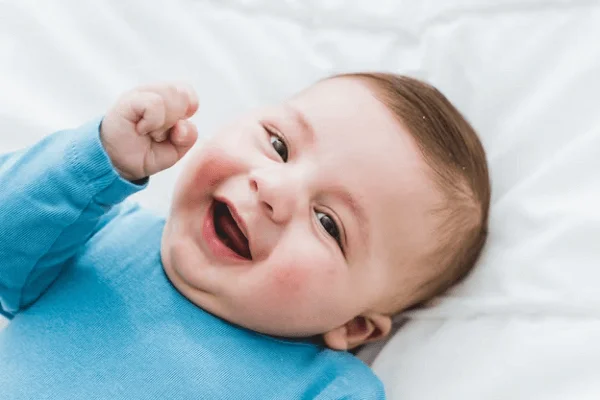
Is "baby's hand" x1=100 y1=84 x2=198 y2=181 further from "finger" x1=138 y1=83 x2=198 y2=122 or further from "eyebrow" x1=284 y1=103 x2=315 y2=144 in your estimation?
"eyebrow" x1=284 y1=103 x2=315 y2=144

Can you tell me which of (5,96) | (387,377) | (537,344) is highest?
(5,96)

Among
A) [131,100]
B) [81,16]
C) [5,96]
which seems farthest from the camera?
[81,16]

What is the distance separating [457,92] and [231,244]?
0.47 m

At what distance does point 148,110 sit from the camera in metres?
0.87

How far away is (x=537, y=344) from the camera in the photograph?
91 centimetres

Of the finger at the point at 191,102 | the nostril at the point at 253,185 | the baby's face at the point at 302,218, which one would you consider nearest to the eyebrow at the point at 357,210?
the baby's face at the point at 302,218

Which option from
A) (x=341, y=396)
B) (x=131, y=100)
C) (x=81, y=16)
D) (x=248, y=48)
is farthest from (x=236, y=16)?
(x=341, y=396)

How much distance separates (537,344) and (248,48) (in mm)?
753

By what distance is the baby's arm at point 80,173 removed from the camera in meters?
0.88

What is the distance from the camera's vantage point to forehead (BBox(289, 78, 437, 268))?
3.10 ft

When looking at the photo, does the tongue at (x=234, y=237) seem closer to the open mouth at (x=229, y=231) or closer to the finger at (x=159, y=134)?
the open mouth at (x=229, y=231)

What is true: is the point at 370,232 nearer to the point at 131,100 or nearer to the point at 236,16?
the point at 131,100

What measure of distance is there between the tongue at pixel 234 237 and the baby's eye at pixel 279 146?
11 cm

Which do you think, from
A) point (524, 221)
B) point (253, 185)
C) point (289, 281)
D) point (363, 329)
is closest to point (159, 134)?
point (253, 185)
